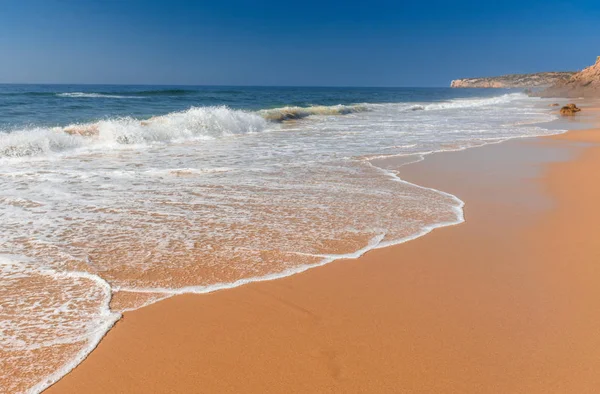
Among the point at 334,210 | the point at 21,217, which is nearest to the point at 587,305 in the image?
the point at 334,210

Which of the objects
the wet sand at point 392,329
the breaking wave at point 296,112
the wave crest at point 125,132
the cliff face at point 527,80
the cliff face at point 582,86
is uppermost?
the cliff face at point 527,80

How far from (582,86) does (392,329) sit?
2744 inches

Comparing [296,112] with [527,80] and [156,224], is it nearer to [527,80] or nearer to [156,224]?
[156,224]

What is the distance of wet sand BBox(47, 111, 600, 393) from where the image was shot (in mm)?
2527

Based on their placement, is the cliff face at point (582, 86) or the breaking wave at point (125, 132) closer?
the breaking wave at point (125, 132)

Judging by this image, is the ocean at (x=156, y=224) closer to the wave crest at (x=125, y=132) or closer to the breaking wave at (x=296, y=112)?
the wave crest at (x=125, y=132)

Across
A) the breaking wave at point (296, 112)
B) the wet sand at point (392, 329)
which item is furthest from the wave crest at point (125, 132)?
the wet sand at point (392, 329)

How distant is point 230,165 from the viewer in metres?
9.45

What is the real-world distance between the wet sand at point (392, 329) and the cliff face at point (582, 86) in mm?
61638

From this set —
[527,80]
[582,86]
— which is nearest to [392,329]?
[582,86]

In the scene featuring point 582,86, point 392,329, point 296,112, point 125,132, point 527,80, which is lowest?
point 392,329

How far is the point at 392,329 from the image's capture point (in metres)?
3.05

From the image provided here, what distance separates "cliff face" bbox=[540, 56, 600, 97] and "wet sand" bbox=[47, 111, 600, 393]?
61.6m

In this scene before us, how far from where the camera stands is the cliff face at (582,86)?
57.9 meters
